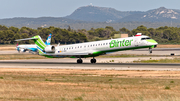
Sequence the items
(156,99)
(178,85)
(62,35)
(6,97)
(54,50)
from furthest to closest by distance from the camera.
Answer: (62,35) < (54,50) < (178,85) < (6,97) < (156,99)

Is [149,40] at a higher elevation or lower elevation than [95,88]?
higher

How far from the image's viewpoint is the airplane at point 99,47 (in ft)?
138

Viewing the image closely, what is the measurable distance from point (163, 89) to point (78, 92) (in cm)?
586

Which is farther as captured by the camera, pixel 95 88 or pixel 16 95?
pixel 95 88

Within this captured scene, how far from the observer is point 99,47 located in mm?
43844

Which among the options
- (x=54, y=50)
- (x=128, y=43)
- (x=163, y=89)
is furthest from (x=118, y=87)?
(x=54, y=50)

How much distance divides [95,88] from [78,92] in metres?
2.12

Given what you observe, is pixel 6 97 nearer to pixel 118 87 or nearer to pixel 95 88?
pixel 95 88

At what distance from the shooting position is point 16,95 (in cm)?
1658

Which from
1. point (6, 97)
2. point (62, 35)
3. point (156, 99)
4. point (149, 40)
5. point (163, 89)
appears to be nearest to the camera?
point (156, 99)

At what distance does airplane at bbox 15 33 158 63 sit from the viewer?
42.2m

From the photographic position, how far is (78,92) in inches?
707

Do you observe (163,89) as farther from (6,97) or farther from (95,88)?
(6,97)

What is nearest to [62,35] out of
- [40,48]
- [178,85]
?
[40,48]
